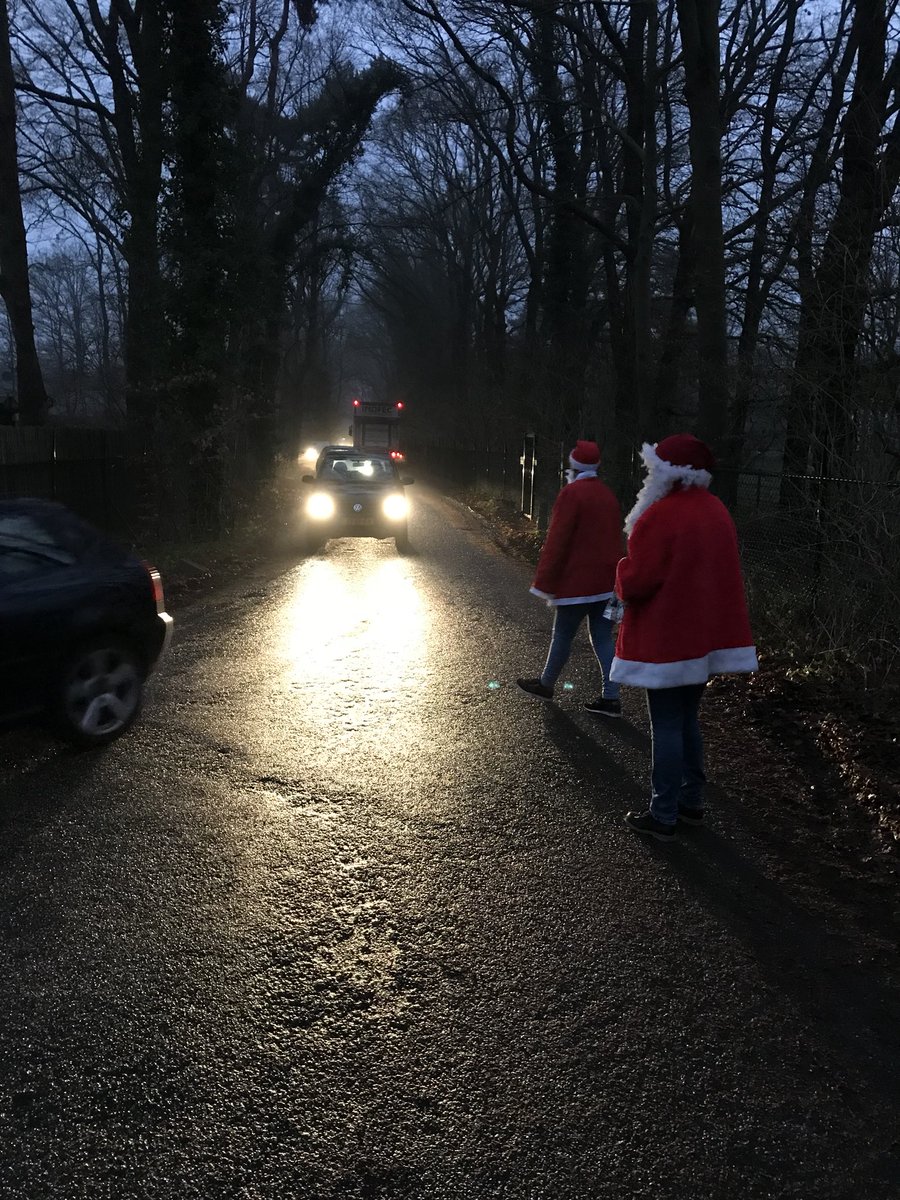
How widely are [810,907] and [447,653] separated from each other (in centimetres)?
484

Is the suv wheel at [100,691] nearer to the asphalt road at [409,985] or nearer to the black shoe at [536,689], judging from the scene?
the asphalt road at [409,985]

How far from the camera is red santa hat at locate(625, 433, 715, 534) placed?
4457mm

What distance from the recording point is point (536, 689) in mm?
7109

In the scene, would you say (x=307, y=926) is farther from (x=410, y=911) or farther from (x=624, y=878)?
(x=624, y=878)

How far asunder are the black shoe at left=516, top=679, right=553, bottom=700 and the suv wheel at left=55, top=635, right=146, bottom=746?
2726mm

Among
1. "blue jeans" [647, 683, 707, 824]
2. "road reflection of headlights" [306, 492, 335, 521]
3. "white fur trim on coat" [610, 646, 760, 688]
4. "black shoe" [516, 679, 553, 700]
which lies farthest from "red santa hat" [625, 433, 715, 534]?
"road reflection of headlights" [306, 492, 335, 521]

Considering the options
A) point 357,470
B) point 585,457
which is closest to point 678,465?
point 585,457

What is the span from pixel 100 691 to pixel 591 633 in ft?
11.0

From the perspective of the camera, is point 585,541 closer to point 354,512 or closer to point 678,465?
point 678,465

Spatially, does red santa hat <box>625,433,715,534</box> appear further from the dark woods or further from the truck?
the truck

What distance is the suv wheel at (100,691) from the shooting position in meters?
5.49

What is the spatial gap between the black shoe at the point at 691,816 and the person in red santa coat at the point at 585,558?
77.2 inches

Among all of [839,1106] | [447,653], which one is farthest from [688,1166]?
[447,653]

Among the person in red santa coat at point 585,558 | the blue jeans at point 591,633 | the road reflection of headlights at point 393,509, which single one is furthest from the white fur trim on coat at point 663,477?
the road reflection of headlights at point 393,509
